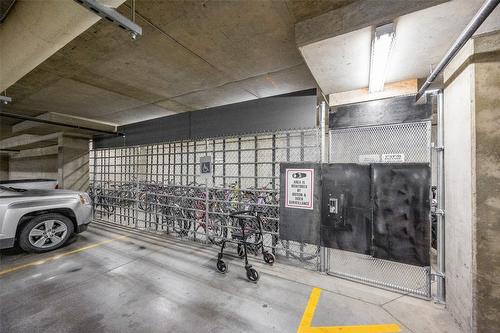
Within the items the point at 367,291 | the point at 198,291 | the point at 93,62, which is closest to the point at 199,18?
the point at 93,62

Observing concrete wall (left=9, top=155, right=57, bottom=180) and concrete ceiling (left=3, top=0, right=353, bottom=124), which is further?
concrete wall (left=9, top=155, right=57, bottom=180)

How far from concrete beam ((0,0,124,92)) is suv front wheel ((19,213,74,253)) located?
287 centimetres

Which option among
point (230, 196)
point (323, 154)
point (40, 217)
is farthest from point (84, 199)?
point (323, 154)

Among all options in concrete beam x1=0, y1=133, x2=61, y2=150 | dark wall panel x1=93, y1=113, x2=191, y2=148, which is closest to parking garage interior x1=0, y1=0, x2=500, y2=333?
dark wall panel x1=93, y1=113, x2=191, y2=148

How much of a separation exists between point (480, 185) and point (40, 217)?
21.8ft

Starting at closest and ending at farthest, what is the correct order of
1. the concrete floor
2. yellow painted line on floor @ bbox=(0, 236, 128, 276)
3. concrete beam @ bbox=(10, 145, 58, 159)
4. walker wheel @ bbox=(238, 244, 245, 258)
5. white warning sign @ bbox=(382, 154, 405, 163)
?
1. the concrete floor
2. white warning sign @ bbox=(382, 154, 405, 163)
3. yellow painted line on floor @ bbox=(0, 236, 128, 276)
4. walker wheel @ bbox=(238, 244, 245, 258)
5. concrete beam @ bbox=(10, 145, 58, 159)

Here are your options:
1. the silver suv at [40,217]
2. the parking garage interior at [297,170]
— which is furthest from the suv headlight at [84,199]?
the parking garage interior at [297,170]

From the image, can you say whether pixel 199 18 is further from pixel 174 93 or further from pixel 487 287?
pixel 487 287

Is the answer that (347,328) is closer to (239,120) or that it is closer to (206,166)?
(206,166)

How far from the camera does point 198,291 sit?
2824 mm

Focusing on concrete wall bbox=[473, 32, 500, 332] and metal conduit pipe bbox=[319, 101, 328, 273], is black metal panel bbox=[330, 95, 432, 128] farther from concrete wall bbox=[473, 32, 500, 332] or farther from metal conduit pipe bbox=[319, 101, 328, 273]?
concrete wall bbox=[473, 32, 500, 332]

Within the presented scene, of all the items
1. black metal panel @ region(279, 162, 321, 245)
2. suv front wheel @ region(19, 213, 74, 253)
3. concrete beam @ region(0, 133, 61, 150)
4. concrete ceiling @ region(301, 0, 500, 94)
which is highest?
concrete ceiling @ region(301, 0, 500, 94)

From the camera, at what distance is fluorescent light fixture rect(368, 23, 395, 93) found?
2031mm

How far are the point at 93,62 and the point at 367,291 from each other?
5261 millimetres
